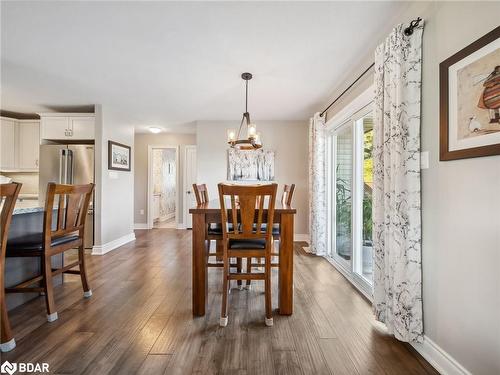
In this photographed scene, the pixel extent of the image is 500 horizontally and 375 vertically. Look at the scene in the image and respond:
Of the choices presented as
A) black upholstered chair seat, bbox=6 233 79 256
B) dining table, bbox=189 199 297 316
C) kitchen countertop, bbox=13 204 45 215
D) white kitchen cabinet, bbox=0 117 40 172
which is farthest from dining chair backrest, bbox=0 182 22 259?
white kitchen cabinet, bbox=0 117 40 172

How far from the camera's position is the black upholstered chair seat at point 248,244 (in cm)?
199

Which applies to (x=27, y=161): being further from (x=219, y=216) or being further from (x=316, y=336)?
(x=316, y=336)

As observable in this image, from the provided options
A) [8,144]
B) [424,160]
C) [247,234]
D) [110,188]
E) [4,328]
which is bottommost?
[4,328]

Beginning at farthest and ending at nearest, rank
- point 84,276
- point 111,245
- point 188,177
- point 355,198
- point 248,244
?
point 188,177
point 111,245
point 355,198
point 84,276
point 248,244

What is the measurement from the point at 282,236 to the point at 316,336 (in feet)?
2.47

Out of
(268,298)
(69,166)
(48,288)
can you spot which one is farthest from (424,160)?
(69,166)

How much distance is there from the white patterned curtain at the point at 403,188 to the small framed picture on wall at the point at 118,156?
412 centimetres

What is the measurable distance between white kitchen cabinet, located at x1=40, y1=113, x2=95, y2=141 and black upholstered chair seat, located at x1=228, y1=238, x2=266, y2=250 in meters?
3.43

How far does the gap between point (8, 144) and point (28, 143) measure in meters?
0.27

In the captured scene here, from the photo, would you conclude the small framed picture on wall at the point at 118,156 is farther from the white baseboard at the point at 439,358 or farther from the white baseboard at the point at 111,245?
the white baseboard at the point at 439,358

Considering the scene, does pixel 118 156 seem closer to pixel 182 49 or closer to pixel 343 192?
pixel 182 49

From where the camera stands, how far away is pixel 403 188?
160 cm

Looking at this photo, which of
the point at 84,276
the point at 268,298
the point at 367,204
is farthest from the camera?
the point at 367,204

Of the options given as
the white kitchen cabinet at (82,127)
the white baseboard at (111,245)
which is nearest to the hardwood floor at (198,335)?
the white baseboard at (111,245)
